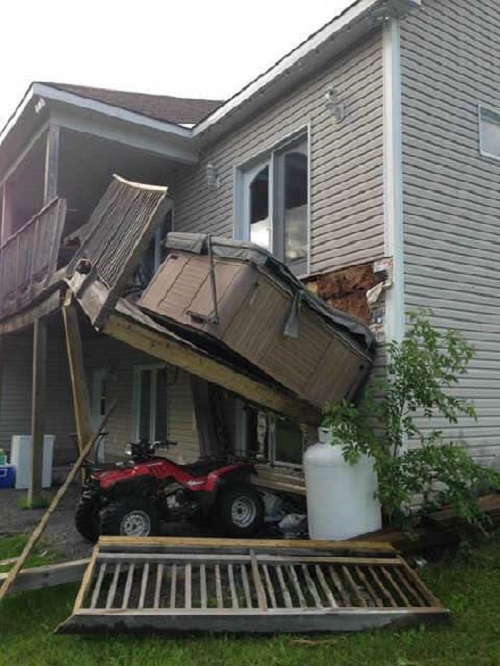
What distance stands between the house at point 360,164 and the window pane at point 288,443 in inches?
0.9

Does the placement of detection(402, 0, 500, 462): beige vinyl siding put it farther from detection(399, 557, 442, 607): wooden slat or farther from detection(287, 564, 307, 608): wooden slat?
detection(287, 564, 307, 608): wooden slat

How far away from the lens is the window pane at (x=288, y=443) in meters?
7.29

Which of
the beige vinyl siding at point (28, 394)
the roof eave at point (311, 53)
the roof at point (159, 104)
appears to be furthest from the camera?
the beige vinyl siding at point (28, 394)

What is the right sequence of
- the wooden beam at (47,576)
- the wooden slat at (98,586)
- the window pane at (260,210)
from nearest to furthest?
1. the wooden slat at (98,586)
2. the wooden beam at (47,576)
3. the window pane at (260,210)

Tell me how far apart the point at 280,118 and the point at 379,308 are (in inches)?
125

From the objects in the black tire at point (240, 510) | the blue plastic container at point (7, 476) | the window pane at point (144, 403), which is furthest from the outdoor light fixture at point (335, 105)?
the blue plastic container at point (7, 476)

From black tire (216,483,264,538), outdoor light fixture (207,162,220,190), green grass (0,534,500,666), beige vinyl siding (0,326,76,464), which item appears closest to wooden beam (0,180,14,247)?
beige vinyl siding (0,326,76,464)

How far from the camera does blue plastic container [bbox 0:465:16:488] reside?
389 inches

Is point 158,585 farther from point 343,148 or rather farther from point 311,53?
point 311,53

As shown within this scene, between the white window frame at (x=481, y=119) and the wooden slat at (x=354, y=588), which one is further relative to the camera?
the white window frame at (x=481, y=119)

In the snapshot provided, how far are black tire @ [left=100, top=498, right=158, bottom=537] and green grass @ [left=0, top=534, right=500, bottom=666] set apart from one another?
1011mm

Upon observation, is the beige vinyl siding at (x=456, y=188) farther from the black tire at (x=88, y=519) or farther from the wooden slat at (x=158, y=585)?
the black tire at (x=88, y=519)

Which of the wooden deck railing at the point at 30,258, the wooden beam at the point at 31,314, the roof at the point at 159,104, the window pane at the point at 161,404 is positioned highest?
the roof at the point at 159,104

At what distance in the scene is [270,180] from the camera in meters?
8.09
